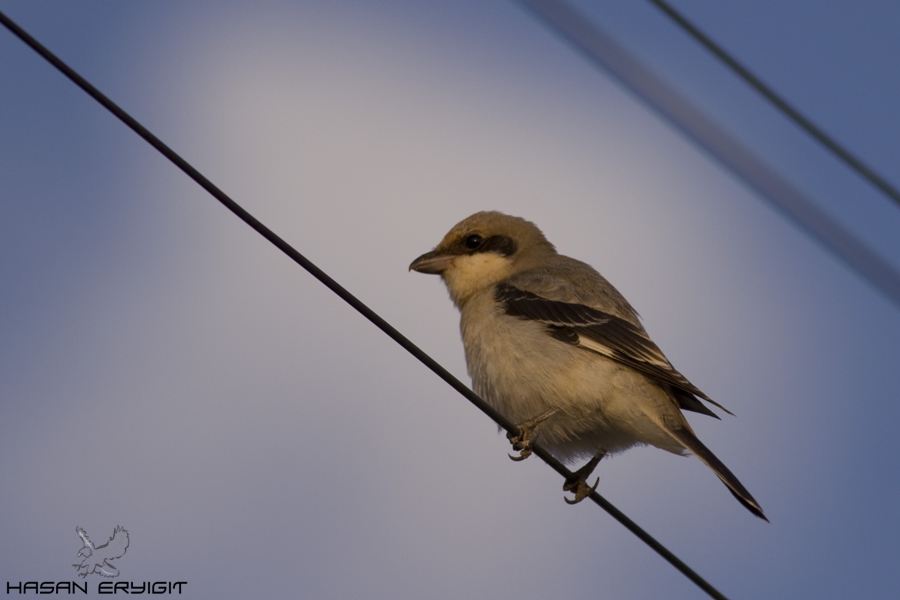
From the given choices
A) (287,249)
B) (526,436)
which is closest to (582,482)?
(526,436)

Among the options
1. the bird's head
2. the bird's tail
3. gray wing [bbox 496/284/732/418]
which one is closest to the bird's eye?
the bird's head

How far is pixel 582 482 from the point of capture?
632 centimetres

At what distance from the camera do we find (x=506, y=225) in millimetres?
7496

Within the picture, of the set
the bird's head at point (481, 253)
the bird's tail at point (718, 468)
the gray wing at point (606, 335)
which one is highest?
the bird's head at point (481, 253)

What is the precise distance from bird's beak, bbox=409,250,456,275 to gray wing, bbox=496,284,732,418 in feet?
3.05

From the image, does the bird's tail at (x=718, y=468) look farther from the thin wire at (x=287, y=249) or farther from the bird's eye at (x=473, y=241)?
the bird's eye at (x=473, y=241)

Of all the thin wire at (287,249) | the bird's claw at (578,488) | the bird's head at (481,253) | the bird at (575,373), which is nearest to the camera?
the thin wire at (287,249)

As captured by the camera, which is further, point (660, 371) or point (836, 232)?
point (660, 371)

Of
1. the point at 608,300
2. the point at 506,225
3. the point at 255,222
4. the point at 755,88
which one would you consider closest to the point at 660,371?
the point at 608,300

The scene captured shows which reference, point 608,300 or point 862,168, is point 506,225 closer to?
point 608,300

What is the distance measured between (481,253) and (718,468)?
279cm

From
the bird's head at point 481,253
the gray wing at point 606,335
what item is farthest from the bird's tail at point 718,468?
the bird's head at point 481,253

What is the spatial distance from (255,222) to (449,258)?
356 cm

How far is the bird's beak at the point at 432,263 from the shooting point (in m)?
7.25
